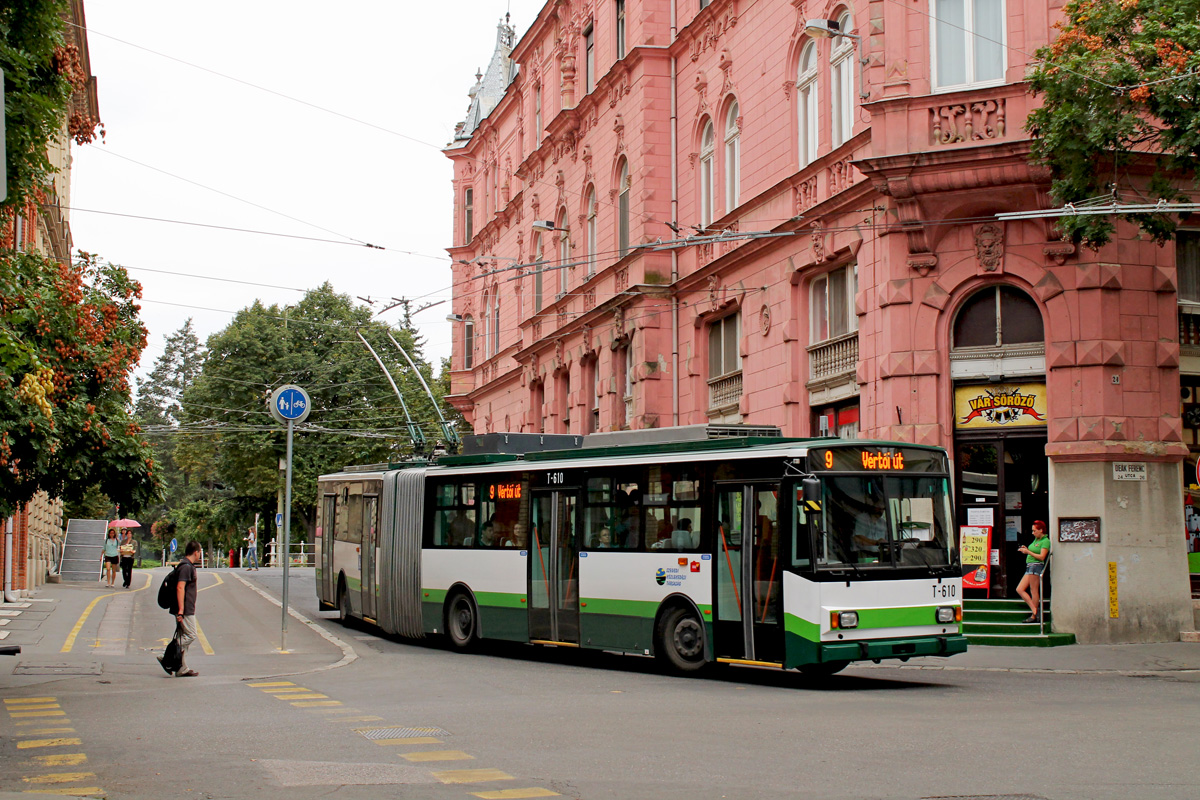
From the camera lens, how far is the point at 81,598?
109 ft

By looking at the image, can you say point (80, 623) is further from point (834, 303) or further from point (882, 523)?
point (882, 523)

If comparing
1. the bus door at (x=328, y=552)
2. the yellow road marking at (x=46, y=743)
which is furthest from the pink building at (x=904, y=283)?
the yellow road marking at (x=46, y=743)

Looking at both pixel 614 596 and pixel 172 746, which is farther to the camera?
pixel 614 596

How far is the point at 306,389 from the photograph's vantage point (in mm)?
65438

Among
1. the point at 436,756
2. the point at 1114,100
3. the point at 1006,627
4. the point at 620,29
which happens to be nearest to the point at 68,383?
Result: the point at 436,756

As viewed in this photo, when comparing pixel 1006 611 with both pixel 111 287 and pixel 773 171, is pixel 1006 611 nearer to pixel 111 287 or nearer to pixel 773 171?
pixel 773 171

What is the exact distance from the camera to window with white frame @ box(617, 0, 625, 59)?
35812 mm

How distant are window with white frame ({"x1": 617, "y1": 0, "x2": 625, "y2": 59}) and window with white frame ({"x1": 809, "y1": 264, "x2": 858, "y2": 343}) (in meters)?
12.7

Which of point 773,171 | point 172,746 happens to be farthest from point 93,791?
point 773,171

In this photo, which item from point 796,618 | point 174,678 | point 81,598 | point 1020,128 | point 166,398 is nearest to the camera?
point 796,618

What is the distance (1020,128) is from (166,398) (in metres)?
105

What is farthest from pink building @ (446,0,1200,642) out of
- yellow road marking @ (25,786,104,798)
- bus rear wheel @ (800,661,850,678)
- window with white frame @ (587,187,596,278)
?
yellow road marking @ (25,786,104,798)

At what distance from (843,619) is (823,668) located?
1.62 metres

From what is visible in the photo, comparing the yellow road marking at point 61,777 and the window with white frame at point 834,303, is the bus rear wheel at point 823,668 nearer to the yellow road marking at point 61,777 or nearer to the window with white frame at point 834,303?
the yellow road marking at point 61,777
